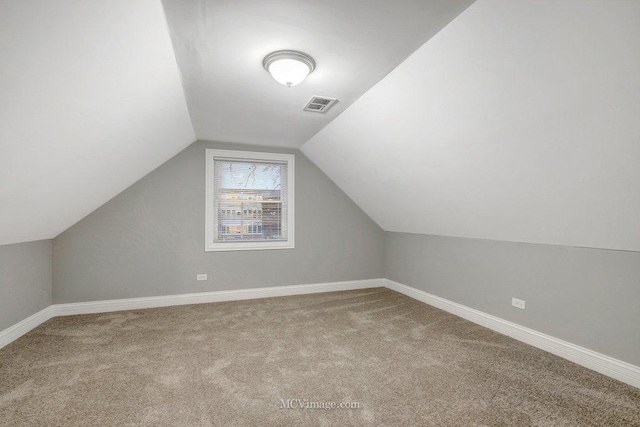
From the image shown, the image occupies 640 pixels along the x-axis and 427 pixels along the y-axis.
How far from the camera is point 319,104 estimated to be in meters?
3.12

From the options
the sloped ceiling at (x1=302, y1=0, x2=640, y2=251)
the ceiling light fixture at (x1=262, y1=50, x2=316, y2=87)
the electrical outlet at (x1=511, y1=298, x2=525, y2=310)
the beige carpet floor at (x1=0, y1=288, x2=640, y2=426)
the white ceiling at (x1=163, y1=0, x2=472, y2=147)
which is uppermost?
the white ceiling at (x1=163, y1=0, x2=472, y2=147)

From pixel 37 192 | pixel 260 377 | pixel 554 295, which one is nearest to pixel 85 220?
pixel 37 192

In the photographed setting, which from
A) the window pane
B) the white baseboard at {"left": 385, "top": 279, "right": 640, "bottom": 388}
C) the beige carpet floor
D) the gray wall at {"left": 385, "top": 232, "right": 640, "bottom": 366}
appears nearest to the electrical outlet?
the gray wall at {"left": 385, "top": 232, "right": 640, "bottom": 366}

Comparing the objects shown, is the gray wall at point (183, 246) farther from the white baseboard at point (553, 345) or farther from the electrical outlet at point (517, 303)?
the electrical outlet at point (517, 303)

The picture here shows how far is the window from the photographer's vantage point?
14.8 ft

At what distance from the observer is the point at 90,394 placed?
216 centimetres

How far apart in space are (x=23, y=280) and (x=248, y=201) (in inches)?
105

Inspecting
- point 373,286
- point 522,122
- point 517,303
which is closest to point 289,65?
point 522,122

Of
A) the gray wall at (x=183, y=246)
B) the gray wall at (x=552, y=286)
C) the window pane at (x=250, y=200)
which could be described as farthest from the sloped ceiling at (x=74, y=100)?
the gray wall at (x=552, y=286)

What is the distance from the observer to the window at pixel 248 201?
4496 mm

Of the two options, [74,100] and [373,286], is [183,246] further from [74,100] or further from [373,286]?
[373,286]

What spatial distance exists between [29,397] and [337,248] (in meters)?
3.86

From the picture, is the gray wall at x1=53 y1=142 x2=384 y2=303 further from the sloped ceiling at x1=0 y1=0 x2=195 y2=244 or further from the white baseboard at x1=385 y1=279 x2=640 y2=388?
the white baseboard at x1=385 y1=279 x2=640 y2=388

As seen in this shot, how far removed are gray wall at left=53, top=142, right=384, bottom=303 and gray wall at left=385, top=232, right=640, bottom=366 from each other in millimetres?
1557
